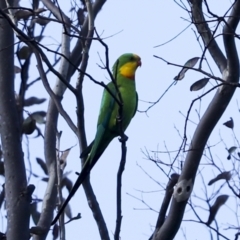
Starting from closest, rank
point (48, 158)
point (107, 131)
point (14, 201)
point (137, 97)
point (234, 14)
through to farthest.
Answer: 1. point (234, 14)
2. point (14, 201)
3. point (48, 158)
4. point (107, 131)
5. point (137, 97)

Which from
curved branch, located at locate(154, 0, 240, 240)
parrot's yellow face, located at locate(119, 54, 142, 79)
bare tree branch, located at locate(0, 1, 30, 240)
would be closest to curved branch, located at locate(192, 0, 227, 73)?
curved branch, located at locate(154, 0, 240, 240)

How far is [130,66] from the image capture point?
479cm

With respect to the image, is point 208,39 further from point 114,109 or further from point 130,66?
point 130,66

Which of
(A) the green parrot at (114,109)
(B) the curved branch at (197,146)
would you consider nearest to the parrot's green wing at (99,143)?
(A) the green parrot at (114,109)

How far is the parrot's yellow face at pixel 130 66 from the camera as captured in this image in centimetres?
468

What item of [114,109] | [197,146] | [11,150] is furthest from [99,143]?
[197,146]

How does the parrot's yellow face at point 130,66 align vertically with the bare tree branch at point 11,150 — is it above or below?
above

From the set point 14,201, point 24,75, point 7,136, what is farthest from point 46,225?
point 24,75

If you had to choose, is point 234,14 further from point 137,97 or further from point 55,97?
point 137,97

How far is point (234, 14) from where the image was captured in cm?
300

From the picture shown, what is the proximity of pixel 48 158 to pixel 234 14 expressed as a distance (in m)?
1.41

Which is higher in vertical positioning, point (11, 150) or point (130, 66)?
point (130, 66)

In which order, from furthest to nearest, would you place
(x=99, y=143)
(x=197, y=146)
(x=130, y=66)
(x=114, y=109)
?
1. (x=130, y=66)
2. (x=114, y=109)
3. (x=99, y=143)
4. (x=197, y=146)

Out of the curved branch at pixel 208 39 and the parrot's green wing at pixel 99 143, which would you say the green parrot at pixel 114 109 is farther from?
the curved branch at pixel 208 39
